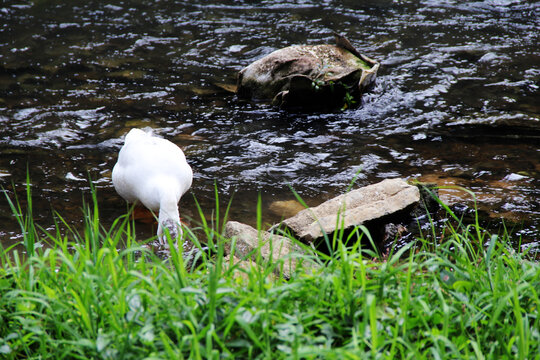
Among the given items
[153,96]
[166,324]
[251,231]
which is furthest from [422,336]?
[153,96]

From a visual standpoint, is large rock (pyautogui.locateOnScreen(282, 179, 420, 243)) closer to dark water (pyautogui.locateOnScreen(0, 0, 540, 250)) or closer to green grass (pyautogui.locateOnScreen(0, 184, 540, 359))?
dark water (pyautogui.locateOnScreen(0, 0, 540, 250))

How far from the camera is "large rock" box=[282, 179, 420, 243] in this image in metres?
3.95

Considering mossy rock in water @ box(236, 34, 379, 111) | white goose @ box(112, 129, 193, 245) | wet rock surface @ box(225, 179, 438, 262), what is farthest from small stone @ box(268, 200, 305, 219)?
mossy rock in water @ box(236, 34, 379, 111)

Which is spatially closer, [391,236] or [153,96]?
[391,236]

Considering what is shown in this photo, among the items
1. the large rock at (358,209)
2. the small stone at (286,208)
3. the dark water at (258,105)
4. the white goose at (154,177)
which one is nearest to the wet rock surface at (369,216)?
the large rock at (358,209)

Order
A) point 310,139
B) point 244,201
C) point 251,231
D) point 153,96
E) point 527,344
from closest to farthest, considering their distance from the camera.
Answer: point 527,344 → point 251,231 → point 244,201 → point 310,139 → point 153,96

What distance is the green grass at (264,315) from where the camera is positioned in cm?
206

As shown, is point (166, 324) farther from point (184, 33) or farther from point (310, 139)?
point (184, 33)

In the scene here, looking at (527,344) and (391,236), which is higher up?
(527,344)

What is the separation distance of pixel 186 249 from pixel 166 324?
7.18 feet

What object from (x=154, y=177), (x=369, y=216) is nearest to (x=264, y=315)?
(x=369, y=216)

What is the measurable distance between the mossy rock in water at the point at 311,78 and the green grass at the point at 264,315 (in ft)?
15.1

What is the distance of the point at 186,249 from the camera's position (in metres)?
4.33

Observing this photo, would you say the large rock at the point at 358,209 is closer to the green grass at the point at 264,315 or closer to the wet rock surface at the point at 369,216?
the wet rock surface at the point at 369,216
